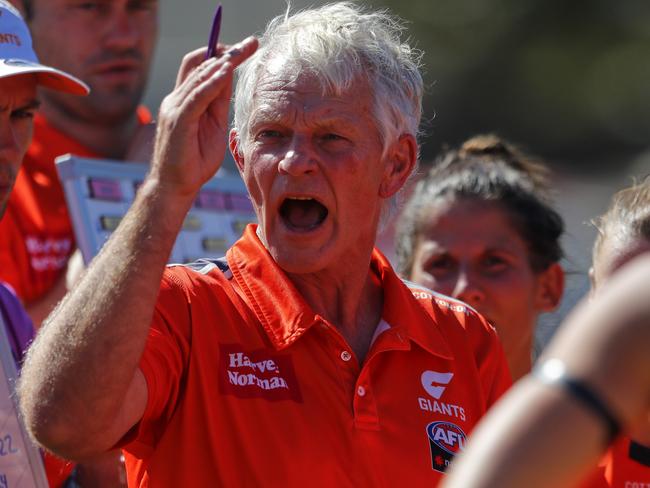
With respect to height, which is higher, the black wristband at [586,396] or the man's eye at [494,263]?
the black wristband at [586,396]

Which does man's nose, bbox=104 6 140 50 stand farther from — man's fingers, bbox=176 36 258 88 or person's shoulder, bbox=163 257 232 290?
man's fingers, bbox=176 36 258 88

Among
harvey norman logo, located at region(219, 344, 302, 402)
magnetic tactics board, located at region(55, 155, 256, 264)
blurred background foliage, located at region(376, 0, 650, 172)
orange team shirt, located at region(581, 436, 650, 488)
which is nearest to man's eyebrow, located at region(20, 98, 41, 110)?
magnetic tactics board, located at region(55, 155, 256, 264)

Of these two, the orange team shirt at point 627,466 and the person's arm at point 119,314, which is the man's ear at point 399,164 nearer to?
the person's arm at point 119,314

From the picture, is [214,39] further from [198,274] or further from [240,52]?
[198,274]

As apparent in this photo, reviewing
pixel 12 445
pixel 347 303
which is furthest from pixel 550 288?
pixel 12 445

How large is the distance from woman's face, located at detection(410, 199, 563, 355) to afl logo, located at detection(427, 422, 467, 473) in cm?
121

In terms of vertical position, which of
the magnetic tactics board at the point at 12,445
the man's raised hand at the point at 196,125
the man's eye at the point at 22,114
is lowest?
the magnetic tactics board at the point at 12,445

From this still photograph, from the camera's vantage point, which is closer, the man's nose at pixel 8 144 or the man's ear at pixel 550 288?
the man's nose at pixel 8 144

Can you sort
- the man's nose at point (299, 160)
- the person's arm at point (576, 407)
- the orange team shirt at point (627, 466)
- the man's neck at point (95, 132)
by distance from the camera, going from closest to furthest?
the person's arm at point (576, 407) < the man's nose at point (299, 160) < the orange team shirt at point (627, 466) < the man's neck at point (95, 132)

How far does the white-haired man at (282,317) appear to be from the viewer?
2270mm

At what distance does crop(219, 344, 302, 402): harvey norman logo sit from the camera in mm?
2518

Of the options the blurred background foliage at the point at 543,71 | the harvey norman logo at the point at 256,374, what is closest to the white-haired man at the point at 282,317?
the harvey norman logo at the point at 256,374

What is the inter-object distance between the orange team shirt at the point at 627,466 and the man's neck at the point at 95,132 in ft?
6.51

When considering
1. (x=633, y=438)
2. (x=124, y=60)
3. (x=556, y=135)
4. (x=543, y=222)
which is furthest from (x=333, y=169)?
(x=556, y=135)
